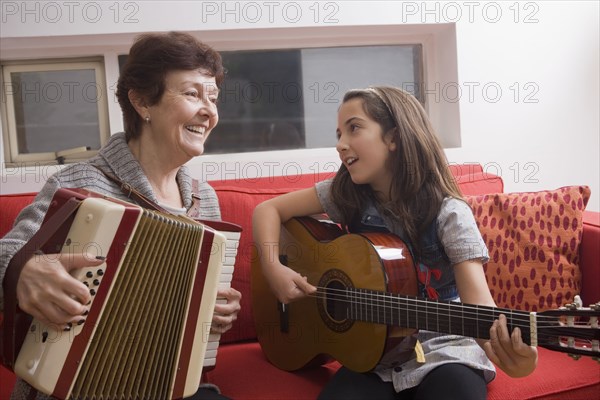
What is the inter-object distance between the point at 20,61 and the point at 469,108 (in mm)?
1617

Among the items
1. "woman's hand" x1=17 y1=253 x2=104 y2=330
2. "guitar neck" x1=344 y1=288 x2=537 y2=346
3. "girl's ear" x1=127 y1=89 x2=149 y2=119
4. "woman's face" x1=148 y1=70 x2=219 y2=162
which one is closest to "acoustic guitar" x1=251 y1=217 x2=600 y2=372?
"guitar neck" x1=344 y1=288 x2=537 y2=346

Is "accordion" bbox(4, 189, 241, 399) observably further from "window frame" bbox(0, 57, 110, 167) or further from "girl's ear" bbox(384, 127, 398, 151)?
"window frame" bbox(0, 57, 110, 167)

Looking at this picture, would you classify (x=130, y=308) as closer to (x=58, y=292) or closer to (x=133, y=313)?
(x=133, y=313)

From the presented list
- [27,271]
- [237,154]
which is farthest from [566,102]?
[27,271]

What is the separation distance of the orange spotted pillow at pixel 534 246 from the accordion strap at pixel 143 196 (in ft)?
2.63

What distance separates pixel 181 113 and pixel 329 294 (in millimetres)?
549

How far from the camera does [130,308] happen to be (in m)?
1.19

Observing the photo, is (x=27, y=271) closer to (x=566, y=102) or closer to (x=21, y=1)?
(x=21, y=1)

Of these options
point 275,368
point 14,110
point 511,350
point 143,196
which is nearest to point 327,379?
point 275,368

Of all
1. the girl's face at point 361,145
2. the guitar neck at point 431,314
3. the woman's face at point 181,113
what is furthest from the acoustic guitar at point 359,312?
the woman's face at point 181,113

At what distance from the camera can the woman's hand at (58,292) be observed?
1111mm

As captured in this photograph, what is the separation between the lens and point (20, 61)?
8.05 feet

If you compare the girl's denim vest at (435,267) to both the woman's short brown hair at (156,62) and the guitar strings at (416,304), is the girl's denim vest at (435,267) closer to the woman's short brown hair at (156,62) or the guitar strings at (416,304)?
the guitar strings at (416,304)

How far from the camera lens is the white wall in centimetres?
229
